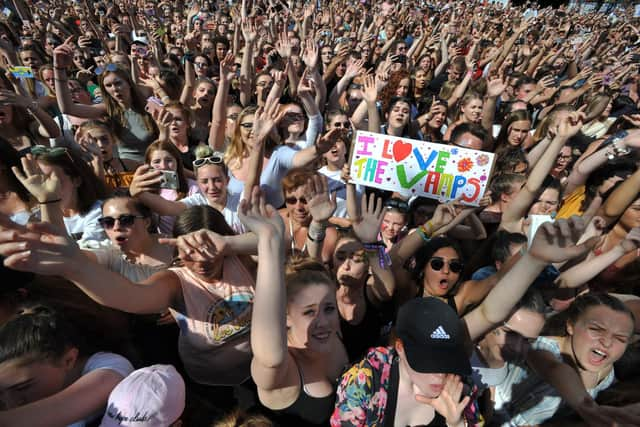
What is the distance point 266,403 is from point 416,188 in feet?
6.44

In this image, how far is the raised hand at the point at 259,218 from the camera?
1.38m

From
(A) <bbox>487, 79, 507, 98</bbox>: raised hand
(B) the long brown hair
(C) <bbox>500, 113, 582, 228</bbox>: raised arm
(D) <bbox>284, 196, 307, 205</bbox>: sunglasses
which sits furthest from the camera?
(A) <bbox>487, 79, 507, 98</bbox>: raised hand

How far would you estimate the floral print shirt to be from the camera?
54.8 inches

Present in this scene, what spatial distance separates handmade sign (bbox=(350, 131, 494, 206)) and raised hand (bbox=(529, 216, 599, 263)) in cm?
111

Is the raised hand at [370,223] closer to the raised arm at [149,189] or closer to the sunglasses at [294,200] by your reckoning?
the sunglasses at [294,200]

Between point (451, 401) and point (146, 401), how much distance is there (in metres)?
1.13

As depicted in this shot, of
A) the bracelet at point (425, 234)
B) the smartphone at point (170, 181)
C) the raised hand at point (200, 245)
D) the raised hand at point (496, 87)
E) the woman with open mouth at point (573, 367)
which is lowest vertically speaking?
the woman with open mouth at point (573, 367)

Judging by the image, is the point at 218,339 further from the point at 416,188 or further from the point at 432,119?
the point at 432,119

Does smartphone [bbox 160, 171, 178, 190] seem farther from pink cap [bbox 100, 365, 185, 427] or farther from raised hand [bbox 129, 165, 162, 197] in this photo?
pink cap [bbox 100, 365, 185, 427]

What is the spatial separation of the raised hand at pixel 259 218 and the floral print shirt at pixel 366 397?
661 millimetres

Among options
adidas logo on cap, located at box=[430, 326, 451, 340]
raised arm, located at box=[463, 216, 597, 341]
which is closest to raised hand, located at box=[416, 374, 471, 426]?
adidas logo on cap, located at box=[430, 326, 451, 340]

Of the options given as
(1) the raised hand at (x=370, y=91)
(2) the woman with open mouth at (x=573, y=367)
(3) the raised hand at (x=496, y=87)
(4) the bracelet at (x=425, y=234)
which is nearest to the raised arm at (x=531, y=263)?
(2) the woman with open mouth at (x=573, y=367)

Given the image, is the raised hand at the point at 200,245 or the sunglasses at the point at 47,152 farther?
the sunglasses at the point at 47,152

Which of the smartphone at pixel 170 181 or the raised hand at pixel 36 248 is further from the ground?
the raised hand at pixel 36 248
